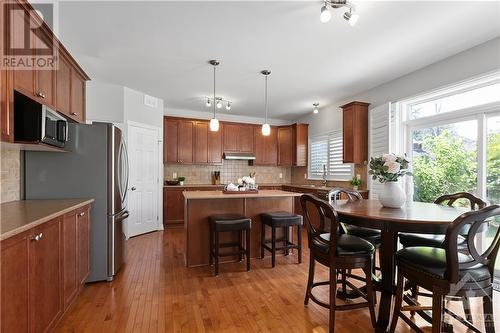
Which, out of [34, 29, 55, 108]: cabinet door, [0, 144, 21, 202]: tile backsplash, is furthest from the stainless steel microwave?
[0, 144, 21, 202]: tile backsplash

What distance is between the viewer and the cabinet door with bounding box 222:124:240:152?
20.9ft

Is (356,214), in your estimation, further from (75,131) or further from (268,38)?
(75,131)

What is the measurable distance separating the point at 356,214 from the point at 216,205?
2.00 meters

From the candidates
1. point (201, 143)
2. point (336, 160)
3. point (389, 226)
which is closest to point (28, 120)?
point (389, 226)

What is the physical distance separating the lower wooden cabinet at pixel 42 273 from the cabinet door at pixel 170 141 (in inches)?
134

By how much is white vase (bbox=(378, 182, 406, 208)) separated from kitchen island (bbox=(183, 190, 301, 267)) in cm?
145

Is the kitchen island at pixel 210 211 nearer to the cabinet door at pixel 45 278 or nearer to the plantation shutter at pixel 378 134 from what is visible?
the cabinet door at pixel 45 278

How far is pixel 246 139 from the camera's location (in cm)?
659

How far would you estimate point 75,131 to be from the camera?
8.77 ft

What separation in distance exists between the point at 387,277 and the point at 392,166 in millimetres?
941

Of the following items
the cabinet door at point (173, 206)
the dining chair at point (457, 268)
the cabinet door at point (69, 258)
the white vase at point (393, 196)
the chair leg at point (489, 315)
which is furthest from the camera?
the cabinet door at point (173, 206)

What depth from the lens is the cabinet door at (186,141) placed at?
5.89 m

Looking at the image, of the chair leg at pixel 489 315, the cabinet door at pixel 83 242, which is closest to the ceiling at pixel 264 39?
the cabinet door at pixel 83 242

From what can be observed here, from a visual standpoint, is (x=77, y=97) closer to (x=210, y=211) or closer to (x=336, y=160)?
(x=210, y=211)
